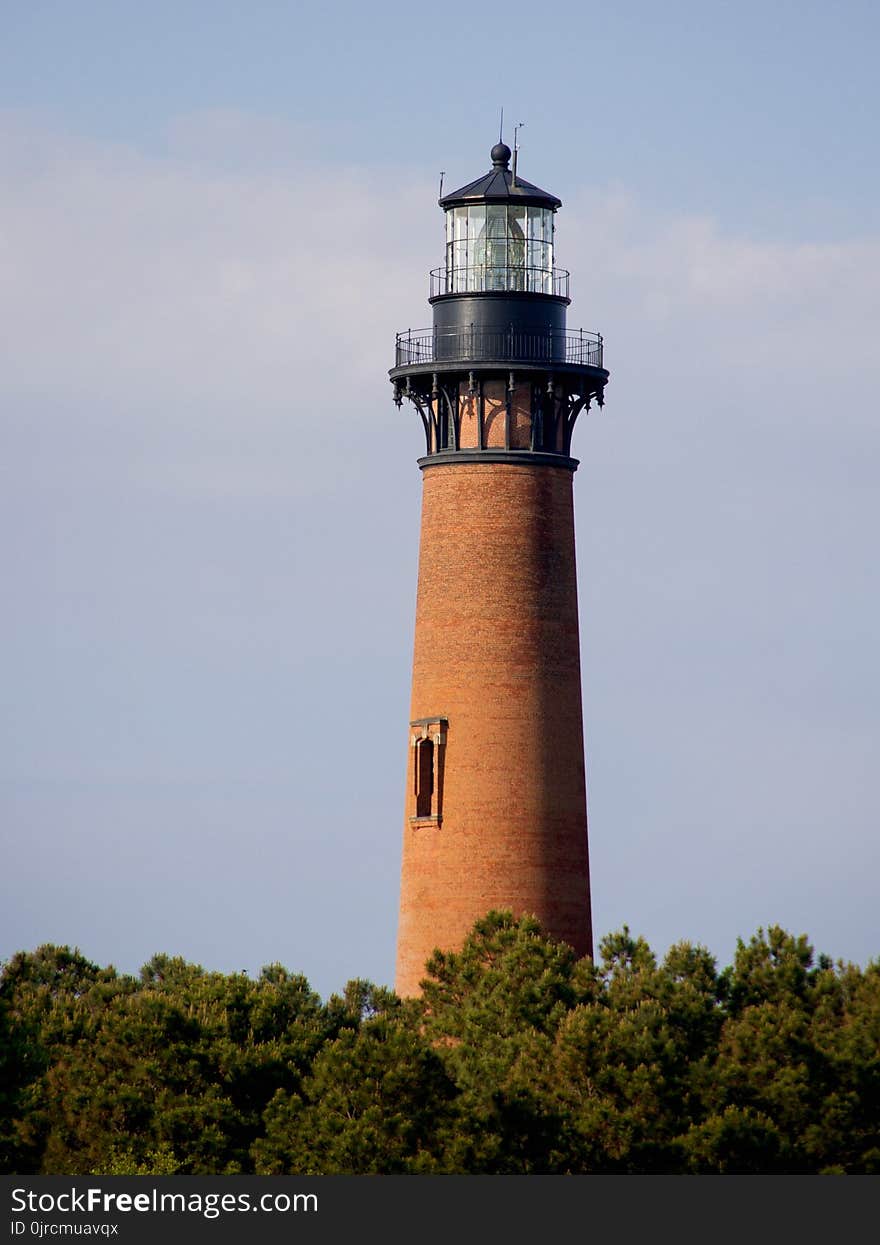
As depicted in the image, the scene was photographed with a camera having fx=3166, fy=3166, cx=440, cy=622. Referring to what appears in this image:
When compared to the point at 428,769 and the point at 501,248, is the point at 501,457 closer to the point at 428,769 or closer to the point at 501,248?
the point at 501,248

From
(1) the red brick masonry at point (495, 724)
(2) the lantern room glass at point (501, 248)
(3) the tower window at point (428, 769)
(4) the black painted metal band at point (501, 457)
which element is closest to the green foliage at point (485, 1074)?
(1) the red brick masonry at point (495, 724)

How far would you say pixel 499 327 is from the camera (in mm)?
72000

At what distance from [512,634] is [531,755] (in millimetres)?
2725

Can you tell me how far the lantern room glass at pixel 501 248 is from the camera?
72812mm

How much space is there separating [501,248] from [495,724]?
11.3 metres

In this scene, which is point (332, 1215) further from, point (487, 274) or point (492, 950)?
point (487, 274)

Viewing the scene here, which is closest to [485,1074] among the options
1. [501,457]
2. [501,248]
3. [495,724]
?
[495,724]

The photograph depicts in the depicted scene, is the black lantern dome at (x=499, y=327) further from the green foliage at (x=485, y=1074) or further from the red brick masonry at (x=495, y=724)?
the green foliage at (x=485, y=1074)

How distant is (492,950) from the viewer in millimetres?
65000

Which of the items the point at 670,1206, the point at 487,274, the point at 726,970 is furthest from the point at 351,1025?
the point at 487,274

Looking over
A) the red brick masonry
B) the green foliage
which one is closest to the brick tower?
the red brick masonry

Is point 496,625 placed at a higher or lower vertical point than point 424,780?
higher

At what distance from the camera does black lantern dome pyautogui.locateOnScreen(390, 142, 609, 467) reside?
235ft

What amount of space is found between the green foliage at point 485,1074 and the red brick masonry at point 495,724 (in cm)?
555
